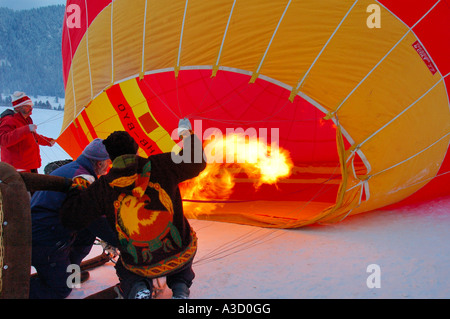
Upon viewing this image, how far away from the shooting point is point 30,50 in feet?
62.4

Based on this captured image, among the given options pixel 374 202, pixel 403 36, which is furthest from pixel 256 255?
pixel 403 36

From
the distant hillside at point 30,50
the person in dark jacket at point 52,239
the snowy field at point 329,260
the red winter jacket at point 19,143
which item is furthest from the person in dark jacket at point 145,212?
the distant hillside at point 30,50

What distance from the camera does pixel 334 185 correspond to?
4070 millimetres

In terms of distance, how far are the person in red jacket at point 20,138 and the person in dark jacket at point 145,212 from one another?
1853 millimetres

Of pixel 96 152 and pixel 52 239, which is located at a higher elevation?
pixel 96 152

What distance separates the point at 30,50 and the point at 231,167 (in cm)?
1832

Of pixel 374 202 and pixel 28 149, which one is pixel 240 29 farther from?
pixel 28 149

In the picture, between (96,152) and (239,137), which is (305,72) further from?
(239,137)

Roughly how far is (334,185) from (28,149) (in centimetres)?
307

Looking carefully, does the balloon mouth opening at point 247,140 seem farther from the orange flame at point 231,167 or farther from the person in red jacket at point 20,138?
the person in red jacket at point 20,138

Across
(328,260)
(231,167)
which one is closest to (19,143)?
(231,167)

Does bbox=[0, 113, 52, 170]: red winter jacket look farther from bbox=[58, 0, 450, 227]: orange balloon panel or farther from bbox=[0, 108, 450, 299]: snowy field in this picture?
bbox=[0, 108, 450, 299]: snowy field

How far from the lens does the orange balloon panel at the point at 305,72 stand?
103 inches

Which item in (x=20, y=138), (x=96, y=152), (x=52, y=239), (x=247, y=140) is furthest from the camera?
(x=247, y=140)
